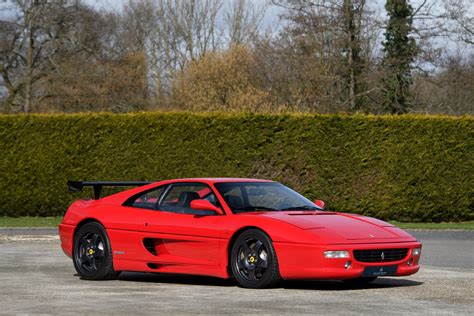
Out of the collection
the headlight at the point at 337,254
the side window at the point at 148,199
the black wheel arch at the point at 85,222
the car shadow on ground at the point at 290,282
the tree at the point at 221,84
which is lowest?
the car shadow on ground at the point at 290,282

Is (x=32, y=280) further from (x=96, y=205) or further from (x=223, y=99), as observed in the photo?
(x=223, y=99)

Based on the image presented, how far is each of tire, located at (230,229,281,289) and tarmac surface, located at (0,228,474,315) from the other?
0.45 ft

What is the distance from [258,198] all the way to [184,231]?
101 centimetres

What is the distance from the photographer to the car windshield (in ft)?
39.4

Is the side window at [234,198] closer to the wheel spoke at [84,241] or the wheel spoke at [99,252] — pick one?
the wheel spoke at [99,252]

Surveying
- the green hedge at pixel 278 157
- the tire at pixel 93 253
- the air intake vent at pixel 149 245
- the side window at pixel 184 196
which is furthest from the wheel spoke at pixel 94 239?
the green hedge at pixel 278 157

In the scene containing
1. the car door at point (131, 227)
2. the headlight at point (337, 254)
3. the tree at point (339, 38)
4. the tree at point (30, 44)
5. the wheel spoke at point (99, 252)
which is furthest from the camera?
the tree at point (30, 44)

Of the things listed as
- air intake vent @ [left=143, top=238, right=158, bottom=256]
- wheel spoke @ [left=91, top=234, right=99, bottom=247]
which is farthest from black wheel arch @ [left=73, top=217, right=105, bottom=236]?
air intake vent @ [left=143, top=238, right=158, bottom=256]

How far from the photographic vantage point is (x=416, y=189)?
27969mm

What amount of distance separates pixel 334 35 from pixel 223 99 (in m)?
6.93

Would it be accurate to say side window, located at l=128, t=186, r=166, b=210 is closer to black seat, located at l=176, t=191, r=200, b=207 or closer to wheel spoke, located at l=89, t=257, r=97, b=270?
black seat, located at l=176, t=191, r=200, b=207

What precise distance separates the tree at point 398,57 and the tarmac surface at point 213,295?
3165 cm

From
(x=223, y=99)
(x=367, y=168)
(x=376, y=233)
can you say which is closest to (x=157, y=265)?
(x=376, y=233)

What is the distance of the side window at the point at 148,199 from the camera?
12523 mm
